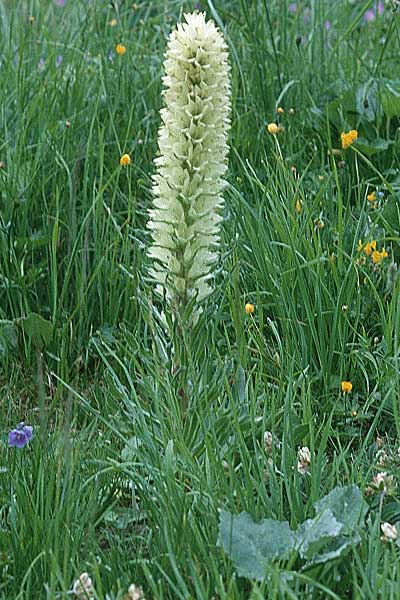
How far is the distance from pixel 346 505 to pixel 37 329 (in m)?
1.23

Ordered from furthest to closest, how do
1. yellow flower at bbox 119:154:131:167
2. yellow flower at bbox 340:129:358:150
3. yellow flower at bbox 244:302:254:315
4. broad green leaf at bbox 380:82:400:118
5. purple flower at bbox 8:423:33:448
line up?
broad green leaf at bbox 380:82:400:118, yellow flower at bbox 340:129:358:150, yellow flower at bbox 119:154:131:167, yellow flower at bbox 244:302:254:315, purple flower at bbox 8:423:33:448

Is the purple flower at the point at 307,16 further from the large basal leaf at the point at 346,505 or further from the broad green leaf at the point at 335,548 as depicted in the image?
the broad green leaf at the point at 335,548

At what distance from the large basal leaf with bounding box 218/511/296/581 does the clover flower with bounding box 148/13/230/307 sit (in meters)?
0.61

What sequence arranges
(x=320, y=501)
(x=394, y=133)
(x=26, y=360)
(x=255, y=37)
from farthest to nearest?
1. (x=255, y=37)
2. (x=394, y=133)
3. (x=26, y=360)
4. (x=320, y=501)

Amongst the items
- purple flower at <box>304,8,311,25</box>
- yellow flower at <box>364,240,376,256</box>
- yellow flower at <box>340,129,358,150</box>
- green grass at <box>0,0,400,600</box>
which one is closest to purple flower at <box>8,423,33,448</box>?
green grass at <box>0,0,400,600</box>

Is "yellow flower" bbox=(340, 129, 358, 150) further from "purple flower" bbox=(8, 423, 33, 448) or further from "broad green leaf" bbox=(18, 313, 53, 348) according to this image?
"purple flower" bbox=(8, 423, 33, 448)

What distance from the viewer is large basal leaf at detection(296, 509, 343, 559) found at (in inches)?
75.9

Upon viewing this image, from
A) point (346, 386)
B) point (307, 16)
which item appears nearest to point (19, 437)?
point (346, 386)

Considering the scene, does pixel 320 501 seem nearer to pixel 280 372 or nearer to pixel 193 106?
pixel 280 372

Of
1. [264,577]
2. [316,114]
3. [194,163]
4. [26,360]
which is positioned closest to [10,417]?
[26,360]

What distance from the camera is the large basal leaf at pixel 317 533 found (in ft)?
6.32

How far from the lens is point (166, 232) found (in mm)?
2377

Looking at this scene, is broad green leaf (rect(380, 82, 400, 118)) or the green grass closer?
the green grass

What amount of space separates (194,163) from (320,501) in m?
0.78
